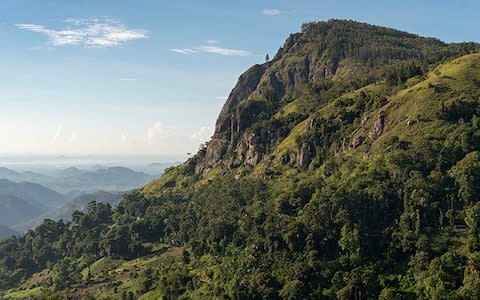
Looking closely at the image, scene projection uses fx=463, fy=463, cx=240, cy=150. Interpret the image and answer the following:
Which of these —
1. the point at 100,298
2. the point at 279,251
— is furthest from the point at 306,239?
the point at 100,298

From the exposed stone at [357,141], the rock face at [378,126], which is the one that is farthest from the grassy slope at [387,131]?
the exposed stone at [357,141]

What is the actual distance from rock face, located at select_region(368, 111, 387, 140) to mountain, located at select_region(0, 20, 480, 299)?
301 millimetres

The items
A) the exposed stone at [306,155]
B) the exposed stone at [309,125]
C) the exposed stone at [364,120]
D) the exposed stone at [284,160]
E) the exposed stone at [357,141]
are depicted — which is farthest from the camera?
the exposed stone at [284,160]

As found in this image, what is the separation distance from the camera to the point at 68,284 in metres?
127

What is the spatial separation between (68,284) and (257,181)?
6056 centimetres

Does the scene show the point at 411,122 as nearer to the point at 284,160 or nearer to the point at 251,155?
the point at 284,160

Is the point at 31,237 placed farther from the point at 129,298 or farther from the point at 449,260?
the point at 449,260

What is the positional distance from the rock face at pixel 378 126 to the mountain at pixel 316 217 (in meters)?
0.30

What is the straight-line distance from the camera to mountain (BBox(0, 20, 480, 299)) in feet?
266

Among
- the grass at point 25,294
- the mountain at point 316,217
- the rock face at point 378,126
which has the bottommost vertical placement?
the grass at point 25,294

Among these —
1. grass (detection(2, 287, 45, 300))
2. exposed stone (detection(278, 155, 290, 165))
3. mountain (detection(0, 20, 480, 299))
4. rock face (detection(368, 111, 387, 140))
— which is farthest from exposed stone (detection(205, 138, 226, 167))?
grass (detection(2, 287, 45, 300))

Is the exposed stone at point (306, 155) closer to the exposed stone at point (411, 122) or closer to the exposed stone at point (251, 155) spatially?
the exposed stone at point (251, 155)

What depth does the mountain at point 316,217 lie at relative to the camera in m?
81.0

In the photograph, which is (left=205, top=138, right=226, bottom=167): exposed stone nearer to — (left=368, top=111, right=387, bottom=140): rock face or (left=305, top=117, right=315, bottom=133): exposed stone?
(left=305, top=117, right=315, bottom=133): exposed stone
